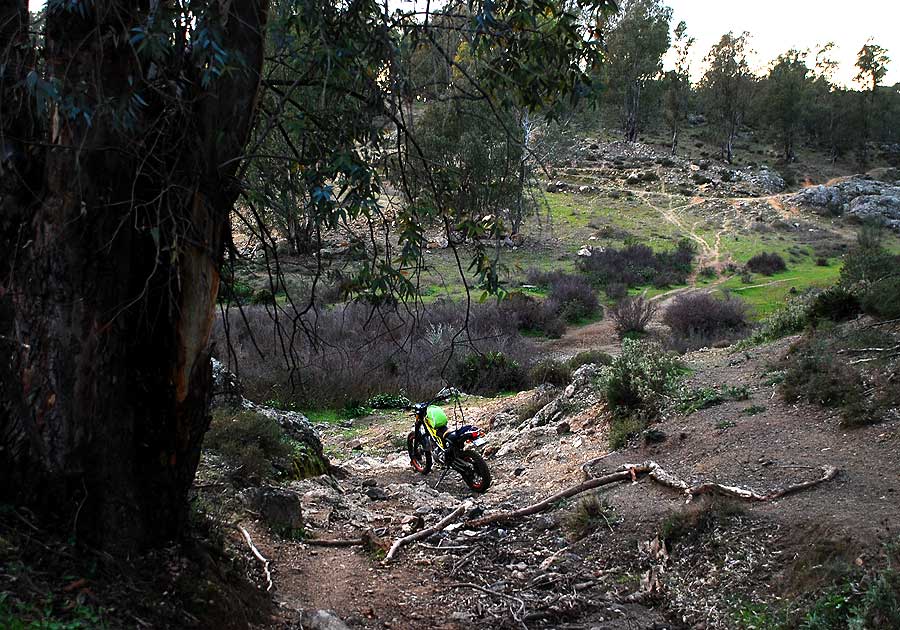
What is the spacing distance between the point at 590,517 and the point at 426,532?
1.46 m

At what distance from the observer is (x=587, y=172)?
54719mm

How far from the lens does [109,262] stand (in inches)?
140

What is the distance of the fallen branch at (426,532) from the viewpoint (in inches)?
234

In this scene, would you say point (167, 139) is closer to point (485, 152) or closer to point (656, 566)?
point (656, 566)

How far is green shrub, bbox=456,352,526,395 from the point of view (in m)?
16.2

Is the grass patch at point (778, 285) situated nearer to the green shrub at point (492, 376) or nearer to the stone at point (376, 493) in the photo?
the green shrub at point (492, 376)

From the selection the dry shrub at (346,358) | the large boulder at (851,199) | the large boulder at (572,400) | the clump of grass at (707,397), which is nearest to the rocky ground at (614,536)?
the clump of grass at (707,397)

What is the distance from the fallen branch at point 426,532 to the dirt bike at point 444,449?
1.17 meters

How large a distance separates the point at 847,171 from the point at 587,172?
78.3 feet

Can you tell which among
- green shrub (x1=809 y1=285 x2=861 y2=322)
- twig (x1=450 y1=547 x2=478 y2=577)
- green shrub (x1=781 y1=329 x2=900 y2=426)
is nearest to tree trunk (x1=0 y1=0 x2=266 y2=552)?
twig (x1=450 y1=547 x2=478 y2=577)

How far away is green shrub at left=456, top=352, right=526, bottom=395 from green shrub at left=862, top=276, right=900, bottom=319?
7.61m

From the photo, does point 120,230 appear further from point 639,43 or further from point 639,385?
point 639,43

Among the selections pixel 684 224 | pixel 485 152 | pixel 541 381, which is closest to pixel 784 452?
pixel 541 381

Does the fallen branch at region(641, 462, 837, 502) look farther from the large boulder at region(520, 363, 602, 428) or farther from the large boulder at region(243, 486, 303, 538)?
the large boulder at region(520, 363, 602, 428)
